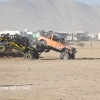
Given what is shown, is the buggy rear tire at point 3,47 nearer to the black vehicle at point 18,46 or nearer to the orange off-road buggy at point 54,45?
the black vehicle at point 18,46

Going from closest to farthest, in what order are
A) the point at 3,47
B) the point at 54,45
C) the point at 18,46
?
the point at 3,47
the point at 18,46
the point at 54,45

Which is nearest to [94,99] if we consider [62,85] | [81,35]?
[62,85]

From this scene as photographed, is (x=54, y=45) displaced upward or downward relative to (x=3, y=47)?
upward

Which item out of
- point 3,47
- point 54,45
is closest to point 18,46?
point 3,47

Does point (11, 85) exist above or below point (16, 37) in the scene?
below

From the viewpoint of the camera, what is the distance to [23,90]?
478 inches

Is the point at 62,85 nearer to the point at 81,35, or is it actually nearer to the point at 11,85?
the point at 11,85

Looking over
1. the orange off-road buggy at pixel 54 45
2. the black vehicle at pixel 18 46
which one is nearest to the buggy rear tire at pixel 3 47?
the black vehicle at pixel 18 46

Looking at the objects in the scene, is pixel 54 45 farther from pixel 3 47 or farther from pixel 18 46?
pixel 3 47

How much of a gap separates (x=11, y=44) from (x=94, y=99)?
57.6ft

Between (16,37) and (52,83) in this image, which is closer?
(52,83)

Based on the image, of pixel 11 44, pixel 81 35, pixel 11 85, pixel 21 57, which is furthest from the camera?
pixel 81 35

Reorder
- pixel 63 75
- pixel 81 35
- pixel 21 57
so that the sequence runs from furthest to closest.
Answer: pixel 81 35 < pixel 21 57 < pixel 63 75

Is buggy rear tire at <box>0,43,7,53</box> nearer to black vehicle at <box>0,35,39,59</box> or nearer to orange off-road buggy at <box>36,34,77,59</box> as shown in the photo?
black vehicle at <box>0,35,39,59</box>
